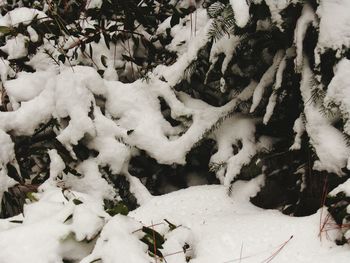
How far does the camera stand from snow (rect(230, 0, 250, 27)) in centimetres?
153

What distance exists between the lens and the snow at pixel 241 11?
1.53 metres

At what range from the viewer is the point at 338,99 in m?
1.45

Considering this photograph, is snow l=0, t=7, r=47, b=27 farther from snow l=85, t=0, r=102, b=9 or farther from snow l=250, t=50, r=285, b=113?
snow l=250, t=50, r=285, b=113

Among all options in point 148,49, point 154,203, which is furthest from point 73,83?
point 154,203

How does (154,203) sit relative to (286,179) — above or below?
below

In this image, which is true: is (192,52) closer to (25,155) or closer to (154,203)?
(154,203)

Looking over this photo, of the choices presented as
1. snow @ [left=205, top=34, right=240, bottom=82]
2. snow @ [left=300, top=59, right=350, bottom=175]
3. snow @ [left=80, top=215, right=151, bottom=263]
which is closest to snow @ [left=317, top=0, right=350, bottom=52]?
snow @ [left=300, top=59, right=350, bottom=175]

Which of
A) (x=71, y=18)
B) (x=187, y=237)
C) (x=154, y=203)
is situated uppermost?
(x=71, y=18)


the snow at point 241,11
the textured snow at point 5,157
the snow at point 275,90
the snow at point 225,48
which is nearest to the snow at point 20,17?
the textured snow at point 5,157

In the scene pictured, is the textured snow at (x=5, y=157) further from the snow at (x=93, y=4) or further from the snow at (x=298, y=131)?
the snow at (x=298, y=131)

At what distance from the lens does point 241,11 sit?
1.55 metres

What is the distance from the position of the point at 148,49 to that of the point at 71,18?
1.55ft

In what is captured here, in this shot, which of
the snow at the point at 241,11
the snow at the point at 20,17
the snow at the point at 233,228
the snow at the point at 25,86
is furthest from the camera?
the snow at the point at 20,17

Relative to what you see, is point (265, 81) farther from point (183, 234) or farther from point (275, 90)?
point (183, 234)
